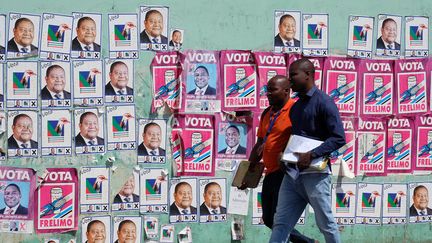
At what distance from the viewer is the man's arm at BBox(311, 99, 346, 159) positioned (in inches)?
244

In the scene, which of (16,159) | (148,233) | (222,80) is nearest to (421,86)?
(222,80)

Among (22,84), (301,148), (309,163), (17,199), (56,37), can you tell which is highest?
(56,37)

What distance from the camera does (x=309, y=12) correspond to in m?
7.83

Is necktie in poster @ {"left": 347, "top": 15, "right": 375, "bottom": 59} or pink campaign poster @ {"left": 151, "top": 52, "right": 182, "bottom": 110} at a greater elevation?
necktie in poster @ {"left": 347, "top": 15, "right": 375, "bottom": 59}

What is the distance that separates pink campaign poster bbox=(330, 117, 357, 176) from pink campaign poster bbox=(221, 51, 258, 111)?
885mm

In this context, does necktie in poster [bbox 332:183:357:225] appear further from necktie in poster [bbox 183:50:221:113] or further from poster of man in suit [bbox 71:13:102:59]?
poster of man in suit [bbox 71:13:102:59]

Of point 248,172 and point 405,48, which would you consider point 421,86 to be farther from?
point 248,172

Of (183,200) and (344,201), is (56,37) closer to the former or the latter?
(183,200)

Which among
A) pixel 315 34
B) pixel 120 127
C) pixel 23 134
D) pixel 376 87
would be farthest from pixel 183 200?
pixel 376 87

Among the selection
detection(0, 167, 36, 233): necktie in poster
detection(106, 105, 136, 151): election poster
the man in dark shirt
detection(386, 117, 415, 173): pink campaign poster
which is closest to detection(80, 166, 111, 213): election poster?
detection(106, 105, 136, 151): election poster

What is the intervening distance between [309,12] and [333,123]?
1.91 m

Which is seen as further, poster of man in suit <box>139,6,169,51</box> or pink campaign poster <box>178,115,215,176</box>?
pink campaign poster <box>178,115,215,176</box>

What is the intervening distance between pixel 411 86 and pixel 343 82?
662 mm

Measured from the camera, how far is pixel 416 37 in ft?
26.5
